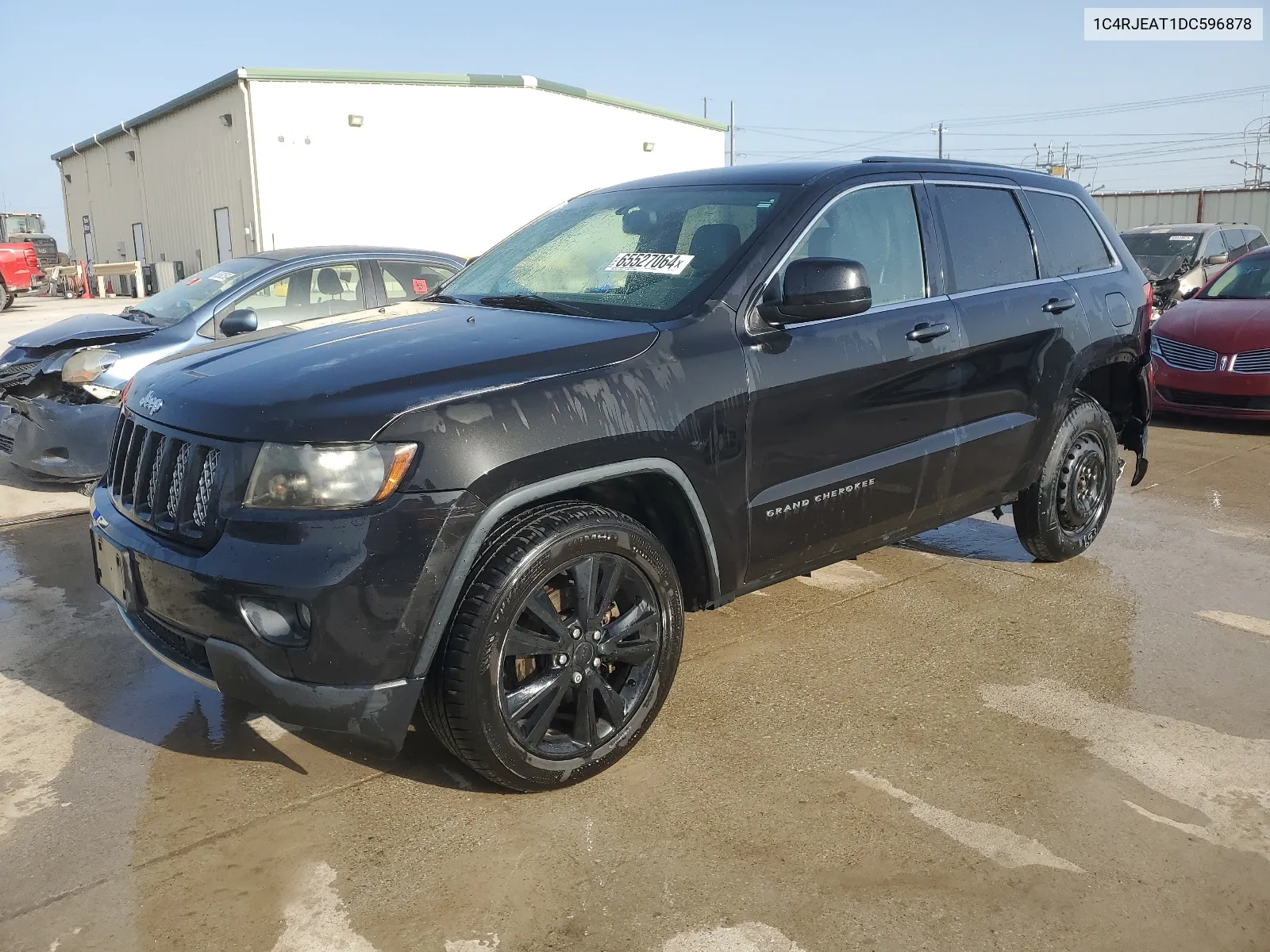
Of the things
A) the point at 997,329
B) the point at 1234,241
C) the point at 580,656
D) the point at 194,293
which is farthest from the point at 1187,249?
the point at 580,656

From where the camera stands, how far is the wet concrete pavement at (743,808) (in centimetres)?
247

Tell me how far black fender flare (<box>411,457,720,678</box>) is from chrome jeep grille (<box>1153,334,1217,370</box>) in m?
7.24

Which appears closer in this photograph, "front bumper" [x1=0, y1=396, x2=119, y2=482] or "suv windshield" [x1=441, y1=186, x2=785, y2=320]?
"suv windshield" [x1=441, y1=186, x2=785, y2=320]

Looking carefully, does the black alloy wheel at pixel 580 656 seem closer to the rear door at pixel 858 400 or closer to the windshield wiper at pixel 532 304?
the rear door at pixel 858 400

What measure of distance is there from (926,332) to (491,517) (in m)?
1.97

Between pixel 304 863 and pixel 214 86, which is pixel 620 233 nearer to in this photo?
pixel 304 863

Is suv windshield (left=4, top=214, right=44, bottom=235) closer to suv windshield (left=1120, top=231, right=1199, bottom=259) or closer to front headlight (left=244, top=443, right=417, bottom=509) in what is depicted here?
suv windshield (left=1120, top=231, right=1199, bottom=259)

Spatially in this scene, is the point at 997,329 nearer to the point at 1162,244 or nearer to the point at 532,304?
the point at 532,304

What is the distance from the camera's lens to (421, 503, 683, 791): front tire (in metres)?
2.72

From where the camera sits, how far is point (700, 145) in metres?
32.2

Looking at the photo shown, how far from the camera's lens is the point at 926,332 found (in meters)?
3.86

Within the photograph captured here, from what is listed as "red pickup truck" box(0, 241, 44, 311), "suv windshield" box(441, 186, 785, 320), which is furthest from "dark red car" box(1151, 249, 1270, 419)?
"red pickup truck" box(0, 241, 44, 311)

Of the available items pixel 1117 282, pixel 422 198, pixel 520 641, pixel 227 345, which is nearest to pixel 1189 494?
pixel 1117 282

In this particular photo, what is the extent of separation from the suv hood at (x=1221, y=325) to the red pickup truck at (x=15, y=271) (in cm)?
2555
